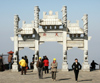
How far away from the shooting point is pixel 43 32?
2520cm

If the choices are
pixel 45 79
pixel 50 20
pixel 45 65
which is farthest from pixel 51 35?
pixel 45 79

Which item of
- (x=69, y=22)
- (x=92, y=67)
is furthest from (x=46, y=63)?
(x=92, y=67)

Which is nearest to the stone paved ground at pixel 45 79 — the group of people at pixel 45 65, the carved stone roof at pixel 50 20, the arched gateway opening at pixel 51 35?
the group of people at pixel 45 65

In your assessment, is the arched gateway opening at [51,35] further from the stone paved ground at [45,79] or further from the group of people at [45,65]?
the stone paved ground at [45,79]

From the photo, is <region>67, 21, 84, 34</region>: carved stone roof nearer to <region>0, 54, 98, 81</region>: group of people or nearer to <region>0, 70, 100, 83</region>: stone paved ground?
<region>0, 54, 98, 81</region>: group of people

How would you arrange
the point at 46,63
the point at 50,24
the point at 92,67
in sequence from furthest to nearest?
the point at 92,67 → the point at 50,24 → the point at 46,63

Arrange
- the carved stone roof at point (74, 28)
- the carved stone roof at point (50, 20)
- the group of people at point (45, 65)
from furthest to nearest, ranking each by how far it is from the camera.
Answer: the carved stone roof at point (74, 28), the carved stone roof at point (50, 20), the group of people at point (45, 65)

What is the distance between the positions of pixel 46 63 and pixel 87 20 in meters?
6.24

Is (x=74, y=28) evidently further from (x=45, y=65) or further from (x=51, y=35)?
(x=45, y=65)

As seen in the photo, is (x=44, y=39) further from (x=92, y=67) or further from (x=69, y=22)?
(x=92, y=67)

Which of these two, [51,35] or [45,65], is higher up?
[51,35]

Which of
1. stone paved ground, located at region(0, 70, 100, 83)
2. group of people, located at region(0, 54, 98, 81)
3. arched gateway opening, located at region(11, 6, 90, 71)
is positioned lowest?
stone paved ground, located at region(0, 70, 100, 83)

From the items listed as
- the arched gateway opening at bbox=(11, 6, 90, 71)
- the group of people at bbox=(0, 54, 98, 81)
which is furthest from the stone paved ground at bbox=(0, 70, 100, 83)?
the arched gateway opening at bbox=(11, 6, 90, 71)

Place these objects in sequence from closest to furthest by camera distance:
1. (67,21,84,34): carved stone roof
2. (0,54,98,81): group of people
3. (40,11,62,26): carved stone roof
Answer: (0,54,98,81): group of people → (40,11,62,26): carved stone roof → (67,21,84,34): carved stone roof
